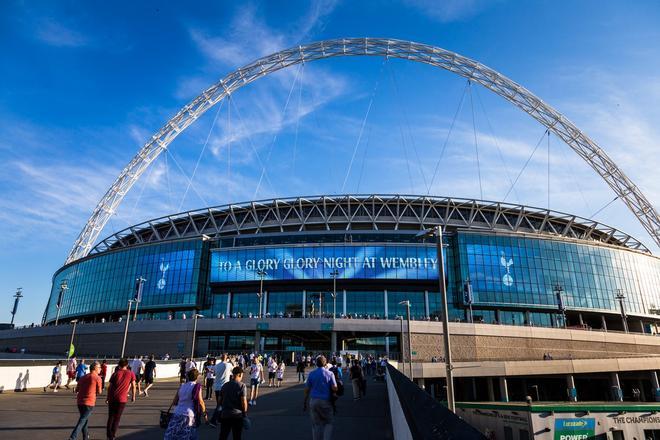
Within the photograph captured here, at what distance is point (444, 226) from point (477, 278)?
11.7 meters

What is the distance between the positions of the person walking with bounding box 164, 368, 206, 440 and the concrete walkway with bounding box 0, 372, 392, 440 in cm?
403

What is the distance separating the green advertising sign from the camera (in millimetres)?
17547

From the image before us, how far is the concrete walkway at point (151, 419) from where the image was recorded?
11406mm

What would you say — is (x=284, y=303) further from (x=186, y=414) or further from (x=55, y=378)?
(x=186, y=414)

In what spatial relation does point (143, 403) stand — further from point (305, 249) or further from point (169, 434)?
point (305, 249)

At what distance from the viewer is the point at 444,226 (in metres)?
81.8

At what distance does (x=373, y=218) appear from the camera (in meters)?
82.9

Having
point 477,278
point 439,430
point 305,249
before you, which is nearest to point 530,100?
point 477,278

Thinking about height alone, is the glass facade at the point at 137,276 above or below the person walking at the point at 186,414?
above

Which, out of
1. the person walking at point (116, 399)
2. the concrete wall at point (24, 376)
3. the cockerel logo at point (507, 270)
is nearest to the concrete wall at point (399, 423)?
the person walking at point (116, 399)

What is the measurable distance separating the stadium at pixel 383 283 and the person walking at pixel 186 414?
52.9 meters

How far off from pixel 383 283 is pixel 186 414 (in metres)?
69.0

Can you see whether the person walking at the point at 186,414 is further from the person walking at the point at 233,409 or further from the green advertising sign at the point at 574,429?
the green advertising sign at the point at 574,429

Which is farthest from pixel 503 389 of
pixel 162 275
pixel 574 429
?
pixel 162 275
